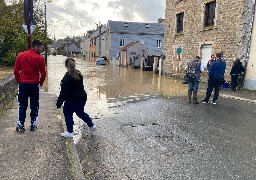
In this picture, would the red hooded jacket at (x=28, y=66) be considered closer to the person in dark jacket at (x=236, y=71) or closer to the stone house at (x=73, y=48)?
the person in dark jacket at (x=236, y=71)

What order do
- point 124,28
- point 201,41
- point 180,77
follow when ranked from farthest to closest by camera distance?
1. point 124,28
2. point 180,77
3. point 201,41

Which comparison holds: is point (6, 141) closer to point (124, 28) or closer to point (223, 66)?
point (223, 66)

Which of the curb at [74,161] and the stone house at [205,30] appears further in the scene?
the stone house at [205,30]

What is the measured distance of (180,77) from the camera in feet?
65.1

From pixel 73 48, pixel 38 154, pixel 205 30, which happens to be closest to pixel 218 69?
pixel 38 154

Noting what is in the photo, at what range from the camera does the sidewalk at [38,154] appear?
3580 millimetres

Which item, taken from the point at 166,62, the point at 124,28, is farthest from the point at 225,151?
the point at 124,28

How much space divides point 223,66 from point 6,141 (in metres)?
7.91

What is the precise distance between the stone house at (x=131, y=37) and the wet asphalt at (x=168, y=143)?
150 feet

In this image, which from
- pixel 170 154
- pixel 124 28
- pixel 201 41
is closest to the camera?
pixel 170 154

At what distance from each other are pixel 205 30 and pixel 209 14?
4.05 feet

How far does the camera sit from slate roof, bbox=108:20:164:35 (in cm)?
5309

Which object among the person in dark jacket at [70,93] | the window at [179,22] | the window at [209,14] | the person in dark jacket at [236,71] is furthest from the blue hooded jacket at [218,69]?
the window at [179,22]

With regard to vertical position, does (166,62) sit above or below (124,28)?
below
